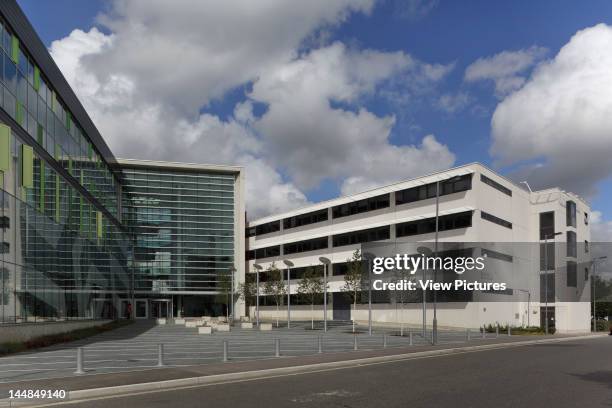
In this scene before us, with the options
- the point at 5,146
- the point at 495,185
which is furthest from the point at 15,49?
the point at 495,185

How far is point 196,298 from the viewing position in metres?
74.7

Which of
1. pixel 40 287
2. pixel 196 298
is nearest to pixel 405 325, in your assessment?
pixel 196 298

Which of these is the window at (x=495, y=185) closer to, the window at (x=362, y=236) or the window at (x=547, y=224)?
the window at (x=547, y=224)

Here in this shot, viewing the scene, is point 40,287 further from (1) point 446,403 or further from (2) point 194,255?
(2) point 194,255

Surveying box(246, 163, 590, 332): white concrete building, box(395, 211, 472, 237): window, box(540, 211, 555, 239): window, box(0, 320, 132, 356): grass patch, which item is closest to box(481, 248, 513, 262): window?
box(246, 163, 590, 332): white concrete building

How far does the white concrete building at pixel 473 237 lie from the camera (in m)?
55.2

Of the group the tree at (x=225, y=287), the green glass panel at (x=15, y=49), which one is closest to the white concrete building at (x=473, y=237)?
the tree at (x=225, y=287)

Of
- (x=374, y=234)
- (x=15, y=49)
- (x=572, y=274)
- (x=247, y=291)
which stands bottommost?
(x=247, y=291)

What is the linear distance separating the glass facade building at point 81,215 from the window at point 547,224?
36.9 metres

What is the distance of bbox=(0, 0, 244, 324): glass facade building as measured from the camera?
25.8 metres

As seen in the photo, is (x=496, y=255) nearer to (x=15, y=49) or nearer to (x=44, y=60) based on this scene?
(x=44, y=60)

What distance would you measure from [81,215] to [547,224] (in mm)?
49175

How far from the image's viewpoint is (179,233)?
73.7 m

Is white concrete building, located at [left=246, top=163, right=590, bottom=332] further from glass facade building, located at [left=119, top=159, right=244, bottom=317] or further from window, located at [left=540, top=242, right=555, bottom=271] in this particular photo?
glass facade building, located at [left=119, top=159, right=244, bottom=317]
